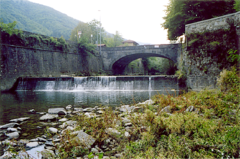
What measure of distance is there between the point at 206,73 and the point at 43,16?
106m

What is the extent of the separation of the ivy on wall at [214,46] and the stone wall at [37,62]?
612 inches

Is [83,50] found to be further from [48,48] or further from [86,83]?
[86,83]

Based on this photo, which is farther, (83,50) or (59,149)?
(83,50)

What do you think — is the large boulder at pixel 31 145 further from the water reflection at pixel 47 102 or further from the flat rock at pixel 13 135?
the water reflection at pixel 47 102

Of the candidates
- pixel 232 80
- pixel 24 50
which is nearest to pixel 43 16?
pixel 24 50

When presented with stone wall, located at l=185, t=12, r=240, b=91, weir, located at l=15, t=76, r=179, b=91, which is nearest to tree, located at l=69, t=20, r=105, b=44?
weir, located at l=15, t=76, r=179, b=91

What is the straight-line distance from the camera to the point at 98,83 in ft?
48.8

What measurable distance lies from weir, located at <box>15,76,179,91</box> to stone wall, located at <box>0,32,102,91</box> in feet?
4.04

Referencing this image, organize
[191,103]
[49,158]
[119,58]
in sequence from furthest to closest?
[119,58]
[191,103]
[49,158]

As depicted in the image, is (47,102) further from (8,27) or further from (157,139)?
(8,27)

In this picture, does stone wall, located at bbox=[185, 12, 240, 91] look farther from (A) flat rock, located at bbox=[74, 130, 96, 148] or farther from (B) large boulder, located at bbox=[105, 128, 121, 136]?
(A) flat rock, located at bbox=[74, 130, 96, 148]

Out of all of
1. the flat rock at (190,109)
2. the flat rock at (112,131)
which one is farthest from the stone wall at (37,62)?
the flat rock at (190,109)

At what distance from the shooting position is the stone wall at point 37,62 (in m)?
15.1

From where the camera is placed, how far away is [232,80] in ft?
16.9
